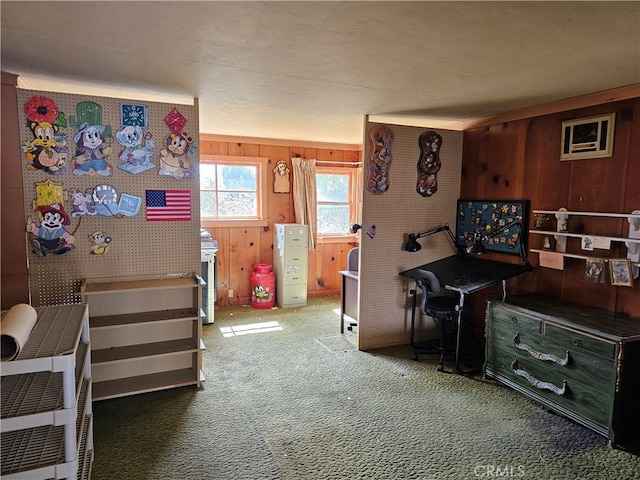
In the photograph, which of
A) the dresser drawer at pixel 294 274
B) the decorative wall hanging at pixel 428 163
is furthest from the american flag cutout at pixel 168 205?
the dresser drawer at pixel 294 274

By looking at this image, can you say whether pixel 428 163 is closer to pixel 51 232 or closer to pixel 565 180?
pixel 565 180

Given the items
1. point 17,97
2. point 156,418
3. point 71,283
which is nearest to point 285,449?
point 156,418

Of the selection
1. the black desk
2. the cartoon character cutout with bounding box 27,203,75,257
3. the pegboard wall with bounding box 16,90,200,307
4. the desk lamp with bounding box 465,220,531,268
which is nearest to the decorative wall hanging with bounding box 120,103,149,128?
the pegboard wall with bounding box 16,90,200,307

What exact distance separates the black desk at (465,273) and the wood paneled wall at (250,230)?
91.7 inches

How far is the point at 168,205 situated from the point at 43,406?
171cm

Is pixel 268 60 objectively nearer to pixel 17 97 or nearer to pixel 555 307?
pixel 17 97

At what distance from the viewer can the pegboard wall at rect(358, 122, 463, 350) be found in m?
3.74

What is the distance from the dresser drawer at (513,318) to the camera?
2788mm

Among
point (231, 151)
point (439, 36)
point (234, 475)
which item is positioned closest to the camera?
point (439, 36)

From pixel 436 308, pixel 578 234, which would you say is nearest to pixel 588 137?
pixel 578 234

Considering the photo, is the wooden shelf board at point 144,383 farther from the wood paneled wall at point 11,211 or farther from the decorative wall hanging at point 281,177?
the decorative wall hanging at point 281,177

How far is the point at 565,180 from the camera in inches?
121

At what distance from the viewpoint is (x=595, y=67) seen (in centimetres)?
228

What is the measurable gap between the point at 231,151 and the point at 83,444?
393cm
